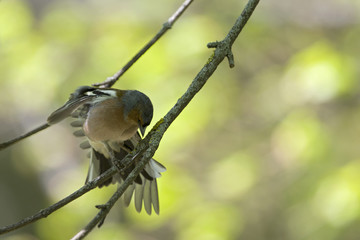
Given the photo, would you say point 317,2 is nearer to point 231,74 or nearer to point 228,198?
point 231,74

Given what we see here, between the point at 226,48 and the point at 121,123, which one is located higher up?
the point at 226,48

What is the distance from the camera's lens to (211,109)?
19.1 feet

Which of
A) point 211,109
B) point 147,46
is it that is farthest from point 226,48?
point 211,109

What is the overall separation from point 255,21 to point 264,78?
0.87 meters

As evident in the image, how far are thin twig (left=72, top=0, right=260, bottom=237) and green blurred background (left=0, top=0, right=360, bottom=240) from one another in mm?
2504

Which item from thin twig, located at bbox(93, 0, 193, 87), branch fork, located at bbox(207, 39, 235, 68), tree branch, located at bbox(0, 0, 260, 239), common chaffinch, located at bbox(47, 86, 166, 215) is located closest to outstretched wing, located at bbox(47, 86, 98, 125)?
common chaffinch, located at bbox(47, 86, 166, 215)

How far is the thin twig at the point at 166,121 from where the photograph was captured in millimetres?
1918

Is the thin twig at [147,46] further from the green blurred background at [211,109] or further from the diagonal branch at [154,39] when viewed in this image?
the green blurred background at [211,109]

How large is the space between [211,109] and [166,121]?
369cm

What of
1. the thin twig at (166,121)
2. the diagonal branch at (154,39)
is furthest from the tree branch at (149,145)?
the diagonal branch at (154,39)

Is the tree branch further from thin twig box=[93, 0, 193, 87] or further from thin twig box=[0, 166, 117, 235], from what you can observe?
thin twig box=[93, 0, 193, 87]

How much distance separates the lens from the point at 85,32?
6.05 metres

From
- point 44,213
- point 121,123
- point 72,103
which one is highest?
point 72,103

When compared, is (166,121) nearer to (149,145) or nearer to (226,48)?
(149,145)
